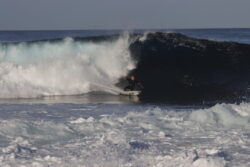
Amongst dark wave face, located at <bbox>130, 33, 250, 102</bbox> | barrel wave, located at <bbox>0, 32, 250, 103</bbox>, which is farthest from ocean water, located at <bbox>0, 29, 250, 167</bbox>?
dark wave face, located at <bbox>130, 33, 250, 102</bbox>

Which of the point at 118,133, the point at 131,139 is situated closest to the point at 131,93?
the point at 118,133

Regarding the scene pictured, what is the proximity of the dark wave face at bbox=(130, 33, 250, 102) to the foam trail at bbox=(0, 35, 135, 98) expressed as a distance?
0.76m

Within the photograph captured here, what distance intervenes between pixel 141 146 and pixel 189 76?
35.8 ft

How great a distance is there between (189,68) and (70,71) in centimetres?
435

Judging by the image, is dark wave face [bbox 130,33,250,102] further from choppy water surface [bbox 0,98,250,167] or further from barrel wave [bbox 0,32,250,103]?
choppy water surface [bbox 0,98,250,167]

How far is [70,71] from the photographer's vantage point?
17.9 metres

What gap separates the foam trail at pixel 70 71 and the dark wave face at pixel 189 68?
2.50 ft

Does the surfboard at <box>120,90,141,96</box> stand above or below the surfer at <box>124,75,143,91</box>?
below

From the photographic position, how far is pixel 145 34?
20.8 m

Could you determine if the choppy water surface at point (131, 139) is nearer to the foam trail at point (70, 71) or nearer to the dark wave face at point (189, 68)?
the dark wave face at point (189, 68)

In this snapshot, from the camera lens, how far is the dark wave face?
50.1ft

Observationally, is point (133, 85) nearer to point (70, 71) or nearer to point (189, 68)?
point (70, 71)

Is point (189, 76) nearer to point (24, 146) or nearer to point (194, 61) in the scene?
point (194, 61)

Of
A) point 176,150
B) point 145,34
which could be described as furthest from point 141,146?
point 145,34
